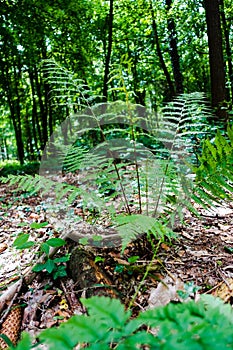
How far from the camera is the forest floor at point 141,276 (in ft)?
5.14

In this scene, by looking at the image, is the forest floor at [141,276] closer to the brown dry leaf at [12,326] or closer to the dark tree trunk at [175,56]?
the brown dry leaf at [12,326]

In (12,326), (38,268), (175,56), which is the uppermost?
(175,56)

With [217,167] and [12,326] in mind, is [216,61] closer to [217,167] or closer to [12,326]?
[217,167]

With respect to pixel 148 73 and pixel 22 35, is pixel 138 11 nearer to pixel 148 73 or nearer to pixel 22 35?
pixel 148 73

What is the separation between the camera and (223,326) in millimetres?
621

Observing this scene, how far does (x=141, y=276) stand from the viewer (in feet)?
5.65

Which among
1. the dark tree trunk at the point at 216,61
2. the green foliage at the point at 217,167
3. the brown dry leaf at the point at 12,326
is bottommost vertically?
the brown dry leaf at the point at 12,326

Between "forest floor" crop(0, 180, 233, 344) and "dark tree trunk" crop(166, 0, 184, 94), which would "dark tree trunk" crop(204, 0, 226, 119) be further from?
"forest floor" crop(0, 180, 233, 344)

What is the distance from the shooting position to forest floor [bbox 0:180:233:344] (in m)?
1.57

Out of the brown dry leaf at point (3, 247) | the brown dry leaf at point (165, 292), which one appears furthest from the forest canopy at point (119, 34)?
the brown dry leaf at point (165, 292)

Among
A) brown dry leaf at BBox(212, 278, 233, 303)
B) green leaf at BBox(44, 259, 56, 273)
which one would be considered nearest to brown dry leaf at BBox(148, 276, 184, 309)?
brown dry leaf at BBox(212, 278, 233, 303)

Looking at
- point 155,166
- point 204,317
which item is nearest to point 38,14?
point 155,166

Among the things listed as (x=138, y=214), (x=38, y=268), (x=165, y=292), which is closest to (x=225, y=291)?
(x=165, y=292)

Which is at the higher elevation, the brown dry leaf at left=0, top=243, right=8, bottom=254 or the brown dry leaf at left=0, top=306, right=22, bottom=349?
the brown dry leaf at left=0, top=243, right=8, bottom=254
